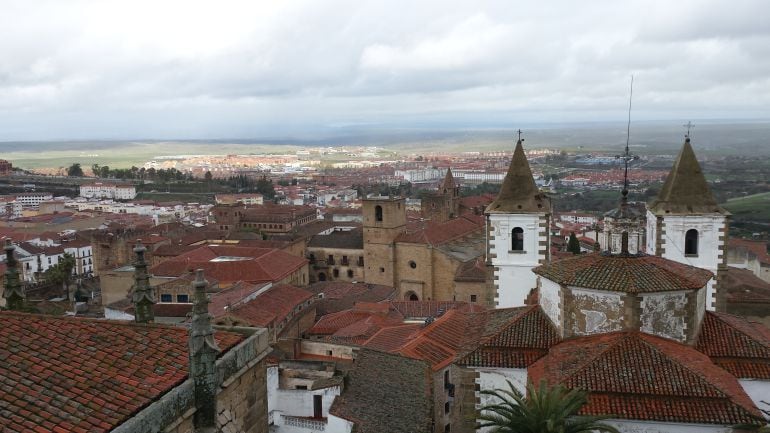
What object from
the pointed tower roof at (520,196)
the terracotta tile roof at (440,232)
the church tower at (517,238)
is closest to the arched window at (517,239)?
the church tower at (517,238)

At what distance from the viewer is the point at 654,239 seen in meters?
20.7

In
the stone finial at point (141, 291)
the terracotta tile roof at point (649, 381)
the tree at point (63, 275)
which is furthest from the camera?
the tree at point (63, 275)

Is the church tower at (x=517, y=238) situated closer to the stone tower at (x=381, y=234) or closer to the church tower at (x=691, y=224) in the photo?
the church tower at (x=691, y=224)

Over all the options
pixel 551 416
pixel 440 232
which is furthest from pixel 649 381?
pixel 440 232

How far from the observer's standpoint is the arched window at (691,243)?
2042 centimetres

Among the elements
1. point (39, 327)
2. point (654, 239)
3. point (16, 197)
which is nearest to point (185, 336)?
point (39, 327)

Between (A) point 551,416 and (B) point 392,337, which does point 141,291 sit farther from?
(B) point 392,337

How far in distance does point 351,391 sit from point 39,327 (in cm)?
1114

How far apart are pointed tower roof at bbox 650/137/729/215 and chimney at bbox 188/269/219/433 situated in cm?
1702

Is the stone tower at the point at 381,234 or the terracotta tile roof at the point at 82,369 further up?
the terracotta tile roof at the point at 82,369

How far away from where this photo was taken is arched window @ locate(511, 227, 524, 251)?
21973 mm

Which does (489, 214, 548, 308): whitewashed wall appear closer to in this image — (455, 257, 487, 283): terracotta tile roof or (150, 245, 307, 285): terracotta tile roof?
(455, 257, 487, 283): terracotta tile roof

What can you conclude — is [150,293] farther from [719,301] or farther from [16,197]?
[16,197]

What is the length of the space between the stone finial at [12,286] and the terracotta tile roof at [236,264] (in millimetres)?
23563
